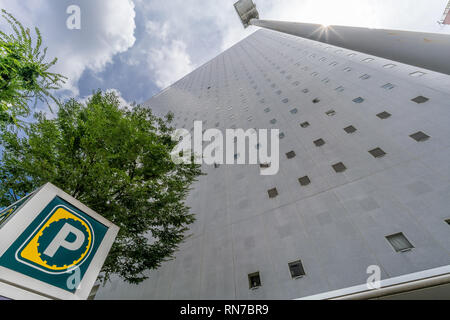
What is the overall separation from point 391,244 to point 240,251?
172 inches

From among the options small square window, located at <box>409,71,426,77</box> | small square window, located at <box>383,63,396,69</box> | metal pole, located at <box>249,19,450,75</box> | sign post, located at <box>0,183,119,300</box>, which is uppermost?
small square window, located at <box>383,63,396,69</box>

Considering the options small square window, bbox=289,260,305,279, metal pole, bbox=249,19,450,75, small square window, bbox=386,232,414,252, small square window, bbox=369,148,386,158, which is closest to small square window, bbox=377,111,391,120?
small square window, bbox=369,148,386,158

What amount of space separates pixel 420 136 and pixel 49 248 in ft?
33.9

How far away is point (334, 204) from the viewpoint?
6527 millimetres

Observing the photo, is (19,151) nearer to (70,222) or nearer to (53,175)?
(53,175)

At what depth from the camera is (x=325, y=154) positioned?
27.2 ft

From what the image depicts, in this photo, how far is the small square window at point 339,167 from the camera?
7401 millimetres

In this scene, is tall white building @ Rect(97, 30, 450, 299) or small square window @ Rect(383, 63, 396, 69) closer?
tall white building @ Rect(97, 30, 450, 299)

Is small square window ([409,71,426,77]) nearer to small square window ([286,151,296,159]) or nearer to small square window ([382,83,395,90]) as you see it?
small square window ([382,83,395,90])

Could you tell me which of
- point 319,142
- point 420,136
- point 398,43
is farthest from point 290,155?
point 398,43

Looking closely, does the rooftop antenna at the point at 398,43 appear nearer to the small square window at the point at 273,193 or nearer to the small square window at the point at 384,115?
the small square window at the point at 273,193

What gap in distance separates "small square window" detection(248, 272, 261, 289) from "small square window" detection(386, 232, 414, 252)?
381cm

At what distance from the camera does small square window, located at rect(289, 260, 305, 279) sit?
5434 millimetres

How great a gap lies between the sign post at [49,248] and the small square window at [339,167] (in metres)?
7.89
